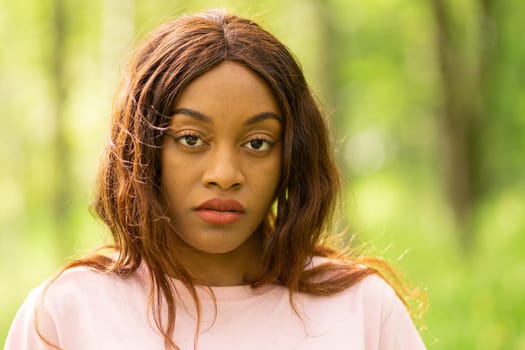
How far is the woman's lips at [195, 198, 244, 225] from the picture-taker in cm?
305

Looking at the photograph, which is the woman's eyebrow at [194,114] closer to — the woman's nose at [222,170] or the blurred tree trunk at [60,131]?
the woman's nose at [222,170]

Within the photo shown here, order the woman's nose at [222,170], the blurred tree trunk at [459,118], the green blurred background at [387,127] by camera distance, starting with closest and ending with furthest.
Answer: the woman's nose at [222,170] → the green blurred background at [387,127] → the blurred tree trunk at [459,118]

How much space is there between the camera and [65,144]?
47.2ft

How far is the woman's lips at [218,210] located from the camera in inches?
120

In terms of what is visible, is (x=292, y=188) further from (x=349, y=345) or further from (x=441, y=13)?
(x=441, y=13)

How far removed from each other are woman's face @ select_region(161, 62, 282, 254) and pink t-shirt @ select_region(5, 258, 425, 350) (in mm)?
209

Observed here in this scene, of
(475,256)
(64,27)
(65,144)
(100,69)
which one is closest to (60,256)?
(65,144)

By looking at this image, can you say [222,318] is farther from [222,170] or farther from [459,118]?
[459,118]

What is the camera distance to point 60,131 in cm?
1405

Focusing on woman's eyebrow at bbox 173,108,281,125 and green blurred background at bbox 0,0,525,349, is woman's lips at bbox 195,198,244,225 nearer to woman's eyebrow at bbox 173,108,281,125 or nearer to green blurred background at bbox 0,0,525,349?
woman's eyebrow at bbox 173,108,281,125

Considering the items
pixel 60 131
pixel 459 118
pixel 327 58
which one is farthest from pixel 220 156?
pixel 60 131

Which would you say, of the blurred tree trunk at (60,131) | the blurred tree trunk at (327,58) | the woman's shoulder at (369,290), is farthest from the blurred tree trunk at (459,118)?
the woman's shoulder at (369,290)

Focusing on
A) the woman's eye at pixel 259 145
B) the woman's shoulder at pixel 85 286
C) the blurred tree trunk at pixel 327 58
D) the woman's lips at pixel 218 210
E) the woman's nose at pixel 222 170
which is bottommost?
the woman's shoulder at pixel 85 286

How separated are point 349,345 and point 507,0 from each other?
10481 mm
